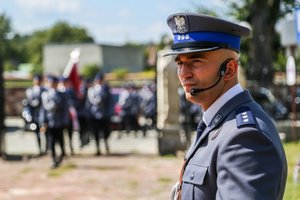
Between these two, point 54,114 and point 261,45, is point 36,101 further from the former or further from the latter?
point 261,45

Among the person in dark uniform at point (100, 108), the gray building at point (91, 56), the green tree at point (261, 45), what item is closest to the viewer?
the person in dark uniform at point (100, 108)

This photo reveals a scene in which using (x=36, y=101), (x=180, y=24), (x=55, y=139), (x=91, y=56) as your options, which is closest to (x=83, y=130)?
(x=36, y=101)

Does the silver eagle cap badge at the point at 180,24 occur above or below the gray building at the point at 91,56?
below

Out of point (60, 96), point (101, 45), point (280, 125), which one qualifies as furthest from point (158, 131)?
point (101, 45)

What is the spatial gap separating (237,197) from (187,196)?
296 millimetres

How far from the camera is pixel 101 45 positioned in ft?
206

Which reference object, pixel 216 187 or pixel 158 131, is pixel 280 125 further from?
pixel 216 187

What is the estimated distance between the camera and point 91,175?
9734mm

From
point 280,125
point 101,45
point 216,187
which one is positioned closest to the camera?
point 216,187

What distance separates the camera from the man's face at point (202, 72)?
219cm

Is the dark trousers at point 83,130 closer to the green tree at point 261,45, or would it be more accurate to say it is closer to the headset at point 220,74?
the green tree at point 261,45

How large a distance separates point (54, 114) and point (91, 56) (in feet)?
172

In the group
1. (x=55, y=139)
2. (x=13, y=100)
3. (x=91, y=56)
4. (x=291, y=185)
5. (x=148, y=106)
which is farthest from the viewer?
(x=91, y=56)

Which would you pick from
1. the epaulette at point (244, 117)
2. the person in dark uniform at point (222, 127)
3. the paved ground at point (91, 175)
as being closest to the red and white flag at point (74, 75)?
the paved ground at point (91, 175)
